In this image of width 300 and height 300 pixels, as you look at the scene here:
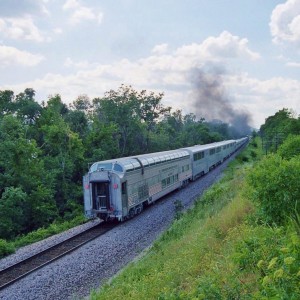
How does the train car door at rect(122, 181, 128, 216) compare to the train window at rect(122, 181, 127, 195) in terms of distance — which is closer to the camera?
the train car door at rect(122, 181, 128, 216)

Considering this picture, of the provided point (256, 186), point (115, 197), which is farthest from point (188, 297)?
point (115, 197)

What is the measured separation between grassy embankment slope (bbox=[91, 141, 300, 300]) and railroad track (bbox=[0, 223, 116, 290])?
3.96 meters

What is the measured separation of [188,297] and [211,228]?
6392 mm

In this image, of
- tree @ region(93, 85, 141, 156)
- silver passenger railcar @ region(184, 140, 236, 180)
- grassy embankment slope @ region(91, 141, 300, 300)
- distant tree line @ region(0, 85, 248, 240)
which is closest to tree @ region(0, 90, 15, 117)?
distant tree line @ region(0, 85, 248, 240)

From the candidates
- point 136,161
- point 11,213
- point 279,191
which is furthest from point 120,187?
point 279,191

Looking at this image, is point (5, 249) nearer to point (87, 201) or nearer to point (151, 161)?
point (87, 201)

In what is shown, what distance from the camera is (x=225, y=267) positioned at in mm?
7363

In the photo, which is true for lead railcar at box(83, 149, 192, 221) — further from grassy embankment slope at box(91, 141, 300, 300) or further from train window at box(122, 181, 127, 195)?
grassy embankment slope at box(91, 141, 300, 300)

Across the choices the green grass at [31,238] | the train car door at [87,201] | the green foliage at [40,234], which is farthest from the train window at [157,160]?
the train car door at [87,201]

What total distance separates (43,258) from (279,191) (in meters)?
10.7

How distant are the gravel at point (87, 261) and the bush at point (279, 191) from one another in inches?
244

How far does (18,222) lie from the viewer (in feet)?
101

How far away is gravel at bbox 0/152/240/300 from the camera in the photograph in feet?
40.0

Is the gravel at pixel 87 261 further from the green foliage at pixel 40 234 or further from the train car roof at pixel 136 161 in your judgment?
the train car roof at pixel 136 161
